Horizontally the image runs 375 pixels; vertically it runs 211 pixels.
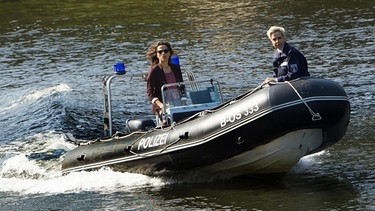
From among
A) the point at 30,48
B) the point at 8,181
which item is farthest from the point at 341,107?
the point at 30,48

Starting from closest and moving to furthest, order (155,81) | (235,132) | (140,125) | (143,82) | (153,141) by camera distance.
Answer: (235,132), (153,141), (155,81), (140,125), (143,82)

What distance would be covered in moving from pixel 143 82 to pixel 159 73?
780 centimetres

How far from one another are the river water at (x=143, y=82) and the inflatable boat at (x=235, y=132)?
292 mm

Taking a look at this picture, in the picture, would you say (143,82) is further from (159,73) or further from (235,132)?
(235,132)

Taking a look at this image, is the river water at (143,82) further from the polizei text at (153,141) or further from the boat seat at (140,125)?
the boat seat at (140,125)

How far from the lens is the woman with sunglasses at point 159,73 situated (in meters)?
11.7

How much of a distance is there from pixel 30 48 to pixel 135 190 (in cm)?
1484

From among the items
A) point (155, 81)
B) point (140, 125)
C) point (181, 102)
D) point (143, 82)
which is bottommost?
point (140, 125)

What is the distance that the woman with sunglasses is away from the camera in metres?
11.7

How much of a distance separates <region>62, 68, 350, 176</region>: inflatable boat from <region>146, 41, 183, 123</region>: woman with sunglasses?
117mm

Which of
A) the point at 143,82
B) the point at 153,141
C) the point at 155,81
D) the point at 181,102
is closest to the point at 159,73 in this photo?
the point at 155,81

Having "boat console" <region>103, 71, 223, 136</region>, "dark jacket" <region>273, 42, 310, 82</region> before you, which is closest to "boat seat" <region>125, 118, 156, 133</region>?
"boat console" <region>103, 71, 223, 136</region>

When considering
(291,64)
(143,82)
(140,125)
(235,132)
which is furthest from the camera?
(143,82)

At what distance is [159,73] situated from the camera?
1175 cm
